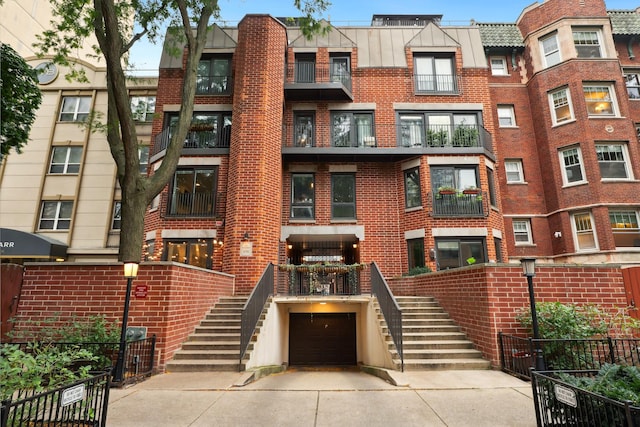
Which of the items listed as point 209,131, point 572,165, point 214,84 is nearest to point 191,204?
point 209,131

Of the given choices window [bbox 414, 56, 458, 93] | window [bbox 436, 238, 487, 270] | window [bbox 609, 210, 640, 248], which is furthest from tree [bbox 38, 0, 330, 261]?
window [bbox 609, 210, 640, 248]

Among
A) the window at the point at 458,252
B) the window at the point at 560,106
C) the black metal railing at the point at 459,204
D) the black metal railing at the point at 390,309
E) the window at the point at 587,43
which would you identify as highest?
the window at the point at 587,43

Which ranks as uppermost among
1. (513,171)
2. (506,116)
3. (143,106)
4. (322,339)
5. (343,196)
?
(143,106)

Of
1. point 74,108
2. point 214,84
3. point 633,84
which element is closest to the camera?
point 214,84

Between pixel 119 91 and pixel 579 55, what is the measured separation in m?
19.0

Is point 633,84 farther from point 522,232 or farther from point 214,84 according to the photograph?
point 214,84

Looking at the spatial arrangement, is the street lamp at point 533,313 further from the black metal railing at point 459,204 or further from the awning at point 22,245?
the awning at point 22,245

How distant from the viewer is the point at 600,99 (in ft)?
47.3

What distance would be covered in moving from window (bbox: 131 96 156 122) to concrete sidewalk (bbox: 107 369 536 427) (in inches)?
570

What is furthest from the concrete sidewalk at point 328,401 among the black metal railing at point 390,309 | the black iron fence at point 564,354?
the black metal railing at point 390,309

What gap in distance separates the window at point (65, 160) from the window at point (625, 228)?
24453 mm

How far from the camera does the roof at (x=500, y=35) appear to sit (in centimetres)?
1638

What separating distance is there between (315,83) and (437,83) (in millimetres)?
5819

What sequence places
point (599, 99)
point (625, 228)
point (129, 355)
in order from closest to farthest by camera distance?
point (129, 355) → point (625, 228) → point (599, 99)
